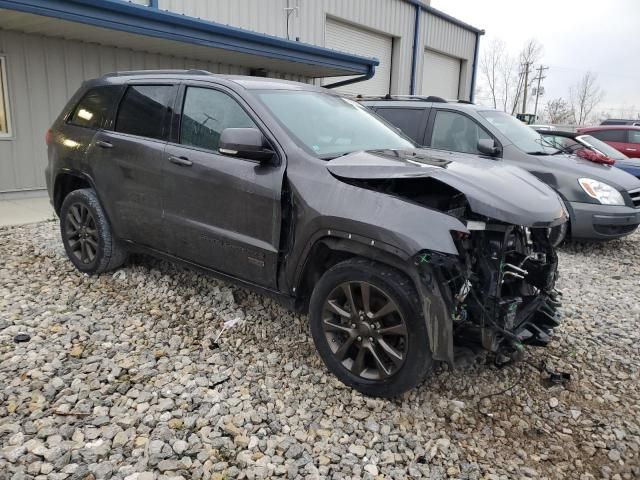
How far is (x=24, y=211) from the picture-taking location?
7.70 m

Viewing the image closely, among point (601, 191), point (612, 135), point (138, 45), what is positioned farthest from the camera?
point (612, 135)

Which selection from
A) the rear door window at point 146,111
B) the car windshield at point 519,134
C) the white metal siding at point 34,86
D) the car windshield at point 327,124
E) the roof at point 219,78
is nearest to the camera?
the car windshield at point 327,124

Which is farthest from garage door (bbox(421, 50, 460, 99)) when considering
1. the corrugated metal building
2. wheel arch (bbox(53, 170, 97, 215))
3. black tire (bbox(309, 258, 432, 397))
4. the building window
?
black tire (bbox(309, 258, 432, 397))

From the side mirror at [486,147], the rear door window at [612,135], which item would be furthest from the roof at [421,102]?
the rear door window at [612,135]

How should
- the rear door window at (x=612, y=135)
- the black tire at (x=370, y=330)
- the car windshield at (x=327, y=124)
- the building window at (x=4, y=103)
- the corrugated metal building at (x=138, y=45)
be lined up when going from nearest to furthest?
the black tire at (x=370, y=330), the car windshield at (x=327, y=124), the corrugated metal building at (x=138, y=45), the building window at (x=4, y=103), the rear door window at (x=612, y=135)

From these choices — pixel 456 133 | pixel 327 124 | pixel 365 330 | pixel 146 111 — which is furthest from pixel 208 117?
pixel 456 133

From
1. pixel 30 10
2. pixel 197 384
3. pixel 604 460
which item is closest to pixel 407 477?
pixel 604 460

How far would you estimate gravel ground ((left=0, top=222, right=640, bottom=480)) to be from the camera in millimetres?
2648

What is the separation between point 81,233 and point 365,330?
3.10m

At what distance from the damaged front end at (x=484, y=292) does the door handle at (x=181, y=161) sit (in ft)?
6.36

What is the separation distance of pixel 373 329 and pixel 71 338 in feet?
7.29

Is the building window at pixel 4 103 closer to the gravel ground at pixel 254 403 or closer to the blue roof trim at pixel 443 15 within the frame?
the gravel ground at pixel 254 403

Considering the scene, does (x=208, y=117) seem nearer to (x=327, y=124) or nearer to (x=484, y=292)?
(x=327, y=124)

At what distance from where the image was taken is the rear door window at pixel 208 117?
3756mm
